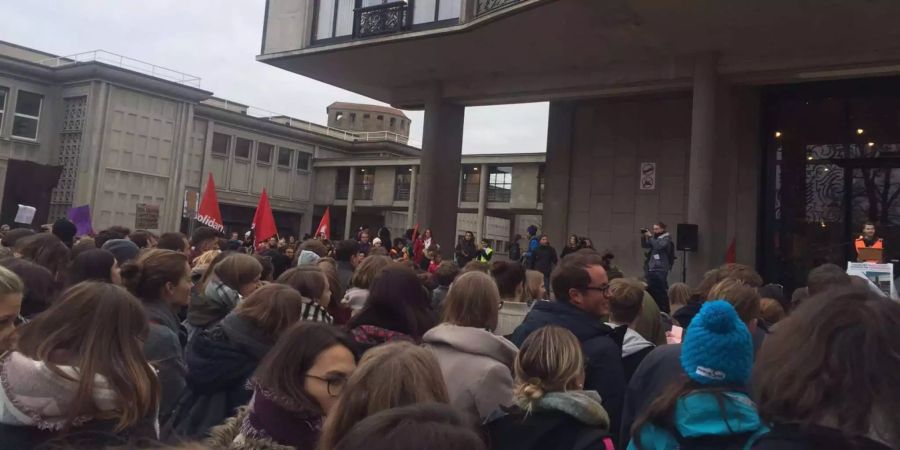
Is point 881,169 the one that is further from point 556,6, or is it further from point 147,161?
point 147,161

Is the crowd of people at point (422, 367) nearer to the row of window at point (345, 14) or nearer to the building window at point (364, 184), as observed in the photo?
the row of window at point (345, 14)

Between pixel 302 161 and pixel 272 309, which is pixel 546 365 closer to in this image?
pixel 272 309

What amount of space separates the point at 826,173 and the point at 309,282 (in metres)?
15.5

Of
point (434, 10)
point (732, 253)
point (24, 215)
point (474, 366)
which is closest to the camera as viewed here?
point (474, 366)

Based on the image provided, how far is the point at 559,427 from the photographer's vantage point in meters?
2.82

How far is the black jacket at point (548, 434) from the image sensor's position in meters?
2.78

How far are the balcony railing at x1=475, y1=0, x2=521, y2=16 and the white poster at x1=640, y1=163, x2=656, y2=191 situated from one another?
22.2 feet

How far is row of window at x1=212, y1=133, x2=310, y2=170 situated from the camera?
3988 cm

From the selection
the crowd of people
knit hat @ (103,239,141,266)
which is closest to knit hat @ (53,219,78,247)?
knit hat @ (103,239,141,266)

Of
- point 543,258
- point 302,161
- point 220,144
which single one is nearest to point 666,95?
point 543,258

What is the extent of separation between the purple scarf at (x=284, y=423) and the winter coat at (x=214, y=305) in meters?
2.50

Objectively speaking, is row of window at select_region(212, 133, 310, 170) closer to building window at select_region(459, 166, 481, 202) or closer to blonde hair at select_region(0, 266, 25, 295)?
building window at select_region(459, 166, 481, 202)

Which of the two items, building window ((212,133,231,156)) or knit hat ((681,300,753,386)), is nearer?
knit hat ((681,300,753,386))

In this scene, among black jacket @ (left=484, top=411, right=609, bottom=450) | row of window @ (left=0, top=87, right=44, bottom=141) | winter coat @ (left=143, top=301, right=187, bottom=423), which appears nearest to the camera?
black jacket @ (left=484, top=411, right=609, bottom=450)
